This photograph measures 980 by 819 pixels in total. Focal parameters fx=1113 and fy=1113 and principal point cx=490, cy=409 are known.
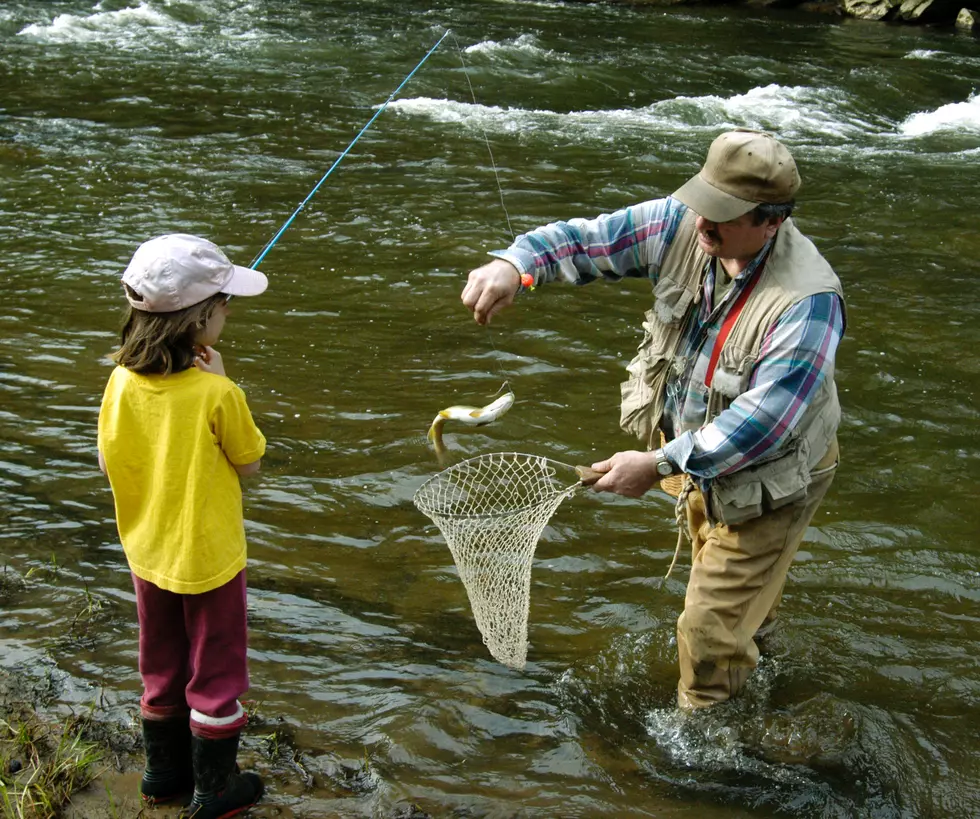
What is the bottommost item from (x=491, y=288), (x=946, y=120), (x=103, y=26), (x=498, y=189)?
(x=498, y=189)

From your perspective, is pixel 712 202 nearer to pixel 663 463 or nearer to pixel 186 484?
pixel 663 463

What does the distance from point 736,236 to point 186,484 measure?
5.97 ft

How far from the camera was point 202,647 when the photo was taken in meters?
3.34

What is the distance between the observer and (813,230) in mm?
9961

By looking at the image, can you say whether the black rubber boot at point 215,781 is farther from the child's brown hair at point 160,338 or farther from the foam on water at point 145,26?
the foam on water at point 145,26

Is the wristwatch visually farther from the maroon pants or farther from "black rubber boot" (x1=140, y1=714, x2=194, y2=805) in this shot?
"black rubber boot" (x1=140, y1=714, x2=194, y2=805)

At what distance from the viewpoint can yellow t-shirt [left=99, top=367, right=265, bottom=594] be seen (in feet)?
10.4

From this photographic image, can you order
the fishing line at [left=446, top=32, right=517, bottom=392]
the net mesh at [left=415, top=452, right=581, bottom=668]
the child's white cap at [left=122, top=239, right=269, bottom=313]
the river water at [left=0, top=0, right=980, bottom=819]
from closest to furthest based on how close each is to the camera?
the child's white cap at [left=122, top=239, right=269, bottom=313]
the net mesh at [left=415, top=452, right=581, bottom=668]
the river water at [left=0, top=0, right=980, bottom=819]
the fishing line at [left=446, top=32, right=517, bottom=392]

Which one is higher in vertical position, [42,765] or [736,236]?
[736,236]

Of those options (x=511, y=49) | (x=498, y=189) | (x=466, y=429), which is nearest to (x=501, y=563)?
(x=466, y=429)

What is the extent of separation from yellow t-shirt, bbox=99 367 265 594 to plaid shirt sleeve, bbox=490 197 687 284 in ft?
4.00

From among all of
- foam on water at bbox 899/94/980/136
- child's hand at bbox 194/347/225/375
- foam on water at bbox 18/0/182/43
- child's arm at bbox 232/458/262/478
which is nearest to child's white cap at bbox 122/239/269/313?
child's hand at bbox 194/347/225/375

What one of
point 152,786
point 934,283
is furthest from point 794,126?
point 152,786

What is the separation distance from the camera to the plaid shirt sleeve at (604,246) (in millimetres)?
3927
